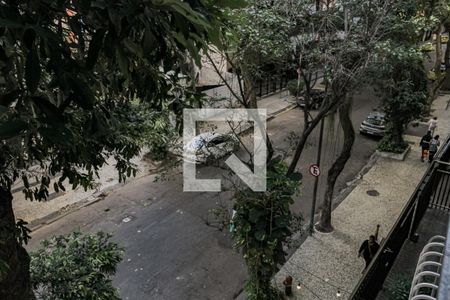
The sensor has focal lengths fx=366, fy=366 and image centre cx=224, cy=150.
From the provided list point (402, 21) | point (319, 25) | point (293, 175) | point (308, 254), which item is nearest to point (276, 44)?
point (319, 25)

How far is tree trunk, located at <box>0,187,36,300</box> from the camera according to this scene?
3.31 metres

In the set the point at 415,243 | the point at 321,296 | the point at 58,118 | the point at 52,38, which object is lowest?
the point at 321,296

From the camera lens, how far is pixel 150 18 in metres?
1.58

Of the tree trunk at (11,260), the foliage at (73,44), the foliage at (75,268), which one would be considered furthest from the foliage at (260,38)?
the foliage at (73,44)

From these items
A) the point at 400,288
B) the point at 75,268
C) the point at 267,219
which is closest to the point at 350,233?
the point at 267,219

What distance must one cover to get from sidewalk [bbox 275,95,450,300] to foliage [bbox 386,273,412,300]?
3.88m

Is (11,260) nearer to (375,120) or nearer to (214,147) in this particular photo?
(214,147)

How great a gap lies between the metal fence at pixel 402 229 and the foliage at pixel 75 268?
9.93 ft

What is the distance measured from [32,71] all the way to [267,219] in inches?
223

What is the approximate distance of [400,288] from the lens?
474 centimetres

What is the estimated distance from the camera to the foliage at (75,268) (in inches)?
172

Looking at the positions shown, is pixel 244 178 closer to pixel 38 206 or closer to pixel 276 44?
pixel 276 44

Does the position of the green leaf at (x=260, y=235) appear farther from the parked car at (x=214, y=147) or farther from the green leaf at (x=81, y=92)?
the green leaf at (x=81, y=92)

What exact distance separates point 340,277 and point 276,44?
5879mm
